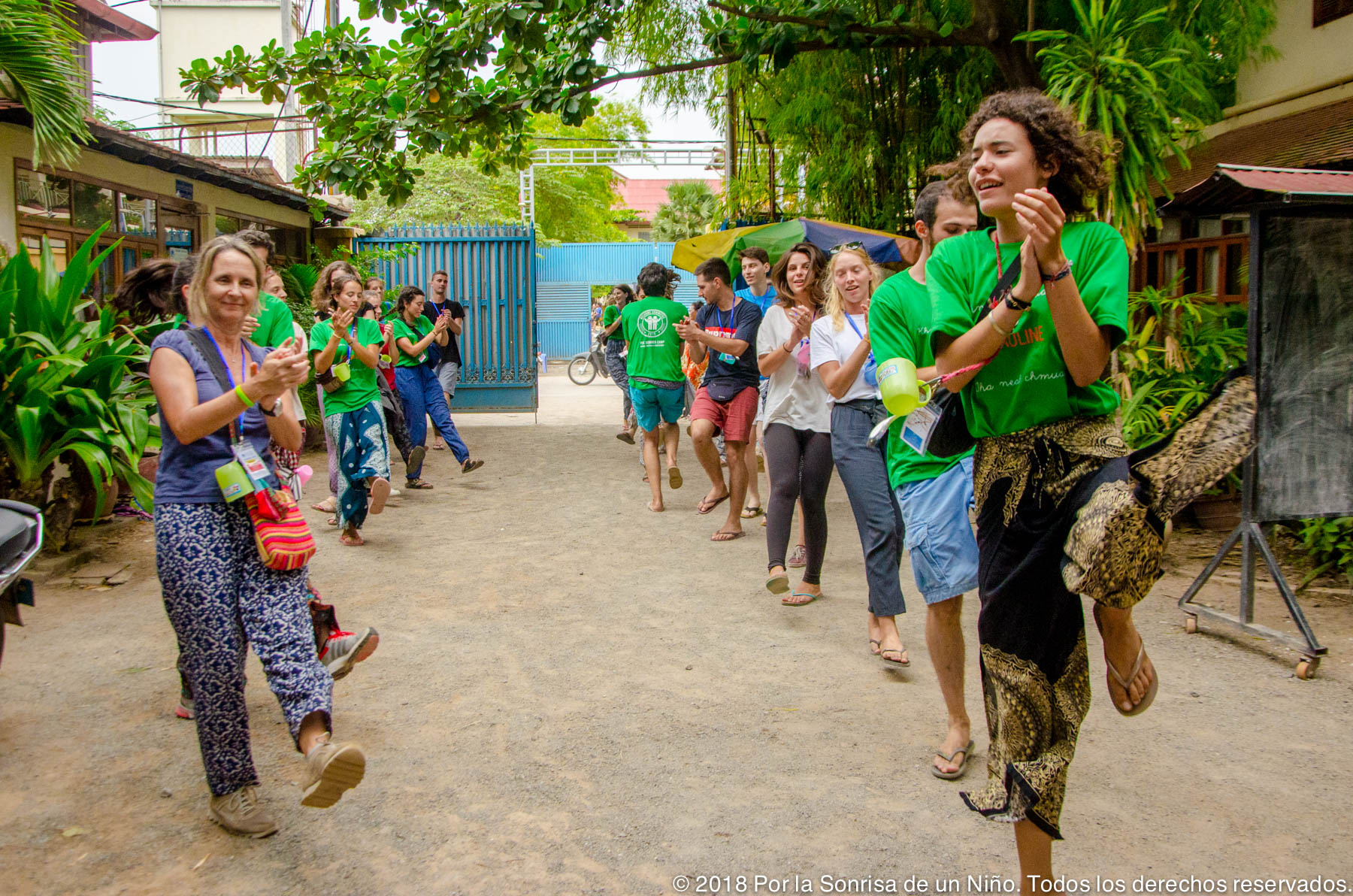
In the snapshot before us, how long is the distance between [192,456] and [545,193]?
3410cm

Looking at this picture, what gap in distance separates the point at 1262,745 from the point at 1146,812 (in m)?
0.85

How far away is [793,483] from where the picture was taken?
214 inches

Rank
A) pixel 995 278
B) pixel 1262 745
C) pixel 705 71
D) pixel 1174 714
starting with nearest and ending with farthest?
1. pixel 995 278
2. pixel 1262 745
3. pixel 1174 714
4. pixel 705 71

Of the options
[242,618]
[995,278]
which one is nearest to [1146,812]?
[995,278]

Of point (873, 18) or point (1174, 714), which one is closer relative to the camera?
point (1174, 714)

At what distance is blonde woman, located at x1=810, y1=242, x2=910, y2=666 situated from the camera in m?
4.49

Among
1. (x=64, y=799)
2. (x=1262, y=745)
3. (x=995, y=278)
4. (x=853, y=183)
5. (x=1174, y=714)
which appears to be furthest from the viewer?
(x=853, y=183)

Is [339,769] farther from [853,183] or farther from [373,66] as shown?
[853,183]

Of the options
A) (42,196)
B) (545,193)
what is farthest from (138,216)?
(545,193)

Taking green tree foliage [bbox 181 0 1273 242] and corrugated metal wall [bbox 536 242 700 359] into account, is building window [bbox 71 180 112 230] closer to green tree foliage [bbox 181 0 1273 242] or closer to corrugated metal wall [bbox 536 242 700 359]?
green tree foliage [bbox 181 0 1273 242]

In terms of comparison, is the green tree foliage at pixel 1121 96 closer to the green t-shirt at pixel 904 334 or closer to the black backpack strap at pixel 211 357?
the green t-shirt at pixel 904 334

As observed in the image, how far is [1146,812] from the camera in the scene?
3191 mm

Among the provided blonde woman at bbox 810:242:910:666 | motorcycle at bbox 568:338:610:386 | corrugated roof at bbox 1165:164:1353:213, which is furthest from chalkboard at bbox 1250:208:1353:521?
motorcycle at bbox 568:338:610:386

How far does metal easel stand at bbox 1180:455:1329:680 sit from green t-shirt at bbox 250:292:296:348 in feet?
14.6
